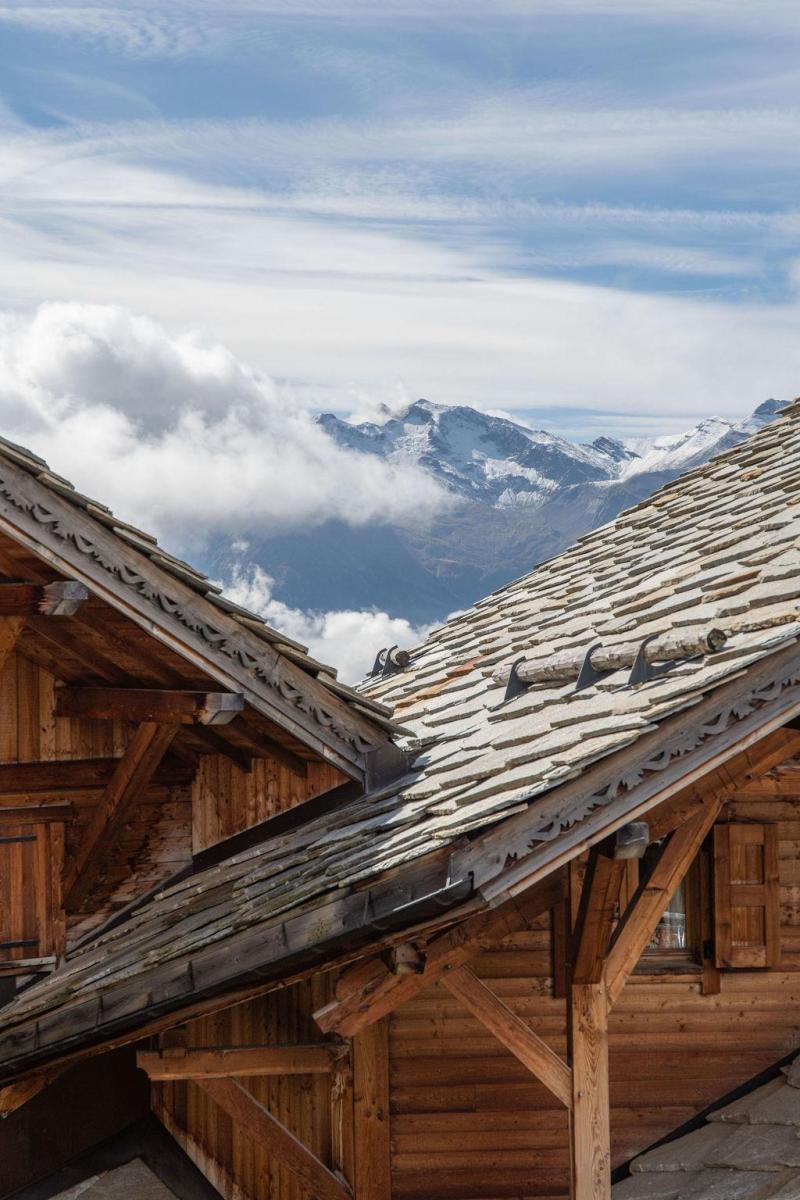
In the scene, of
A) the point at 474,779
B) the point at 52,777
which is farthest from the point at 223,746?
the point at 474,779

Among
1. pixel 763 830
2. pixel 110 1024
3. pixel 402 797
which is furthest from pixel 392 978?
pixel 763 830

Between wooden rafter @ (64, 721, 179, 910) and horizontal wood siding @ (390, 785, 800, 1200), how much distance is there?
6.87 feet

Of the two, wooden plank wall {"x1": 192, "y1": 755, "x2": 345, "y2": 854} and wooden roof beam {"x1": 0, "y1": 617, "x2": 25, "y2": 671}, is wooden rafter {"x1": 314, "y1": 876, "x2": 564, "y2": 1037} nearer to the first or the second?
wooden plank wall {"x1": 192, "y1": 755, "x2": 345, "y2": 854}

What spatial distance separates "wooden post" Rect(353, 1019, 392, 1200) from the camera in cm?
785

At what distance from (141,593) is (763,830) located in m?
4.14

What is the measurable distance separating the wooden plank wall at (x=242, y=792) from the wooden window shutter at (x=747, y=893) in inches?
98.4

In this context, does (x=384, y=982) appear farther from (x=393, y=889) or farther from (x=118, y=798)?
(x=118, y=798)

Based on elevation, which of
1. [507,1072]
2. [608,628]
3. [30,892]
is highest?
[608,628]

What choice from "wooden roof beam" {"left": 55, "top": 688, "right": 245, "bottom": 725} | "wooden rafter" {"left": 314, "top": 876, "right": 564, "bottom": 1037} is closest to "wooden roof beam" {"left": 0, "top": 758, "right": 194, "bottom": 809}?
"wooden roof beam" {"left": 55, "top": 688, "right": 245, "bottom": 725}

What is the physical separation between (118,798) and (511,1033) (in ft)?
10.0

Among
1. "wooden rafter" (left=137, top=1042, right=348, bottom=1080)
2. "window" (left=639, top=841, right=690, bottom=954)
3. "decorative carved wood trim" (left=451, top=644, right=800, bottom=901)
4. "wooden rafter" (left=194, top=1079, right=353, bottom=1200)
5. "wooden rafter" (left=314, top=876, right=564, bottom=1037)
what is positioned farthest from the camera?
"window" (left=639, top=841, right=690, bottom=954)

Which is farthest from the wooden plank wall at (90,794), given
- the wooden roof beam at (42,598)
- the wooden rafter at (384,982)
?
the wooden rafter at (384,982)

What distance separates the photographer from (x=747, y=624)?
19.9 feet

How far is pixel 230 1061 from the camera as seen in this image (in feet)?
24.2
